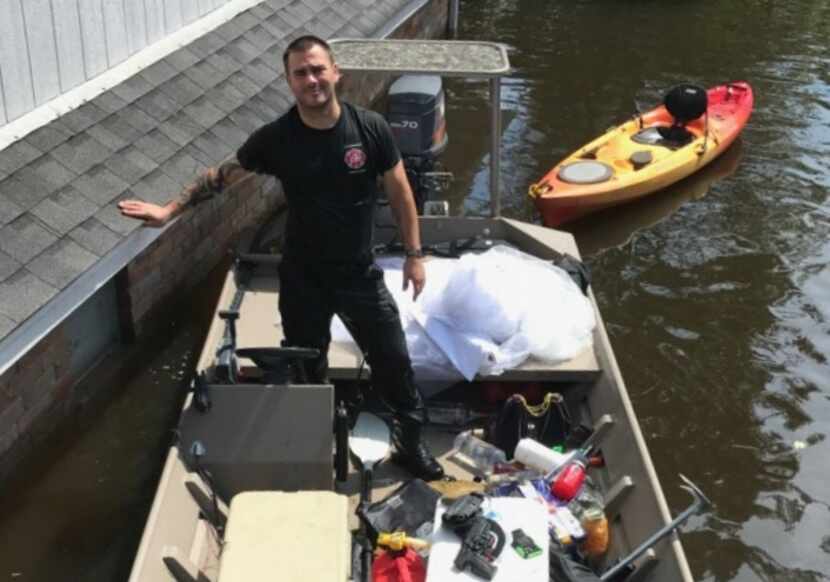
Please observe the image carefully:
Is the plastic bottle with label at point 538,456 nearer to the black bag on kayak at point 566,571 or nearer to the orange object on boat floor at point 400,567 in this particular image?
the black bag on kayak at point 566,571

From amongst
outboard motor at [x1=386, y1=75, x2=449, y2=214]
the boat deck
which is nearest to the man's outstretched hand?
the boat deck

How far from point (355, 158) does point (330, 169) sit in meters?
0.13

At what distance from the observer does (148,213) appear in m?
4.55

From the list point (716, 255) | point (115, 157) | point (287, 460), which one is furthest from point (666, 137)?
point (287, 460)

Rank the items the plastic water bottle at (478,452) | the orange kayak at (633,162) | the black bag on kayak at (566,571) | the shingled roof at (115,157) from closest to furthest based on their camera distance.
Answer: the black bag on kayak at (566,571), the shingled roof at (115,157), the plastic water bottle at (478,452), the orange kayak at (633,162)

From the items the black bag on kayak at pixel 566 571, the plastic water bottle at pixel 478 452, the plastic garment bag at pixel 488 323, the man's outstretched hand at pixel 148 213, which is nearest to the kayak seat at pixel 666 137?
the plastic garment bag at pixel 488 323

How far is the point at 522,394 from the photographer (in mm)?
5543

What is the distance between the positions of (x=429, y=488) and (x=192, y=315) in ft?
11.3

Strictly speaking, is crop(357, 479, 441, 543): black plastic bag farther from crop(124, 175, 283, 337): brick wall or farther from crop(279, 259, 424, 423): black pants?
crop(124, 175, 283, 337): brick wall

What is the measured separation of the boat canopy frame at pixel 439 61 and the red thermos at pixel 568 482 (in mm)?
2707

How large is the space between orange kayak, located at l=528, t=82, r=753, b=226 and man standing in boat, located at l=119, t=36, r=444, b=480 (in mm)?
5175

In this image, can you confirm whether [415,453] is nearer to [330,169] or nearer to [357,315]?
[357,315]

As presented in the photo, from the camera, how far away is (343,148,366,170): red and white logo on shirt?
4.27 meters

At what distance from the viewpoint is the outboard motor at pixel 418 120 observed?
7.70 metres
